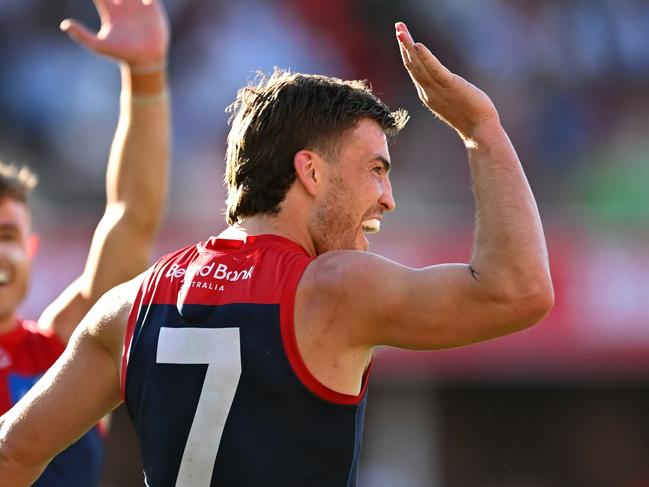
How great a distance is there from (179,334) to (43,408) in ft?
1.58

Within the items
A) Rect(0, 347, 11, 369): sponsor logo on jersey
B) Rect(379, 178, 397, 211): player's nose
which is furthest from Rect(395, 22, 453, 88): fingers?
Rect(0, 347, 11, 369): sponsor logo on jersey

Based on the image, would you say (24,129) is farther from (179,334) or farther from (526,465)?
(179,334)

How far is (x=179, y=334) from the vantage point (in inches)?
111

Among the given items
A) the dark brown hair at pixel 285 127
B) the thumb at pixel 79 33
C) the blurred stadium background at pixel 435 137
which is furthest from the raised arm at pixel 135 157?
the blurred stadium background at pixel 435 137

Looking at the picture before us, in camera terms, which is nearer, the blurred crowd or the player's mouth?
the player's mouth

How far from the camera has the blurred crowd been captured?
1310cm

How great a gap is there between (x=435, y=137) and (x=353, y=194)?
34.3 ft

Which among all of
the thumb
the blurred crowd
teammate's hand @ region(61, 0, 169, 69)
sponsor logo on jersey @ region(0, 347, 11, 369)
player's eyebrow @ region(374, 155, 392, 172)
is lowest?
sponsor logo on jersey @ region(0, 347, 11, 369)

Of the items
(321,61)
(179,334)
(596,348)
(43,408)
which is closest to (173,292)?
(179,334)

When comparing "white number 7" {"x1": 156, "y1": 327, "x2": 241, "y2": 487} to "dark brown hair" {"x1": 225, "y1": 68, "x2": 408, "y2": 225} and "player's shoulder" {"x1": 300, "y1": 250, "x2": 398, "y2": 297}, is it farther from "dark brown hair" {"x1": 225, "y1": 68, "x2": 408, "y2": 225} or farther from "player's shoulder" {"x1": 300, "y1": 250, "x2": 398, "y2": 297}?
"dark brown hair" {"x1": 225, "y1": 68, "x2": 408, "y2": 225}

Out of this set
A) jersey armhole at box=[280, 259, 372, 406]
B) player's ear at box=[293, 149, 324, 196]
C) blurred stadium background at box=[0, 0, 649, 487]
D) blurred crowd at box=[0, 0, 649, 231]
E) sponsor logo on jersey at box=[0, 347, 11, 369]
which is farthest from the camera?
blurred crowd at box=[0, 0, 649, 231]

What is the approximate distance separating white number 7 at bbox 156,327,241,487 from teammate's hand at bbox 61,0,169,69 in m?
1.73

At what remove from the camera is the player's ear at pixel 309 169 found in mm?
2926

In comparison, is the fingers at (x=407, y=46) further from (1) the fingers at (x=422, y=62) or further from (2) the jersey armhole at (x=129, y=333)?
(2) the jersey armhole at (x=129, y=333)
